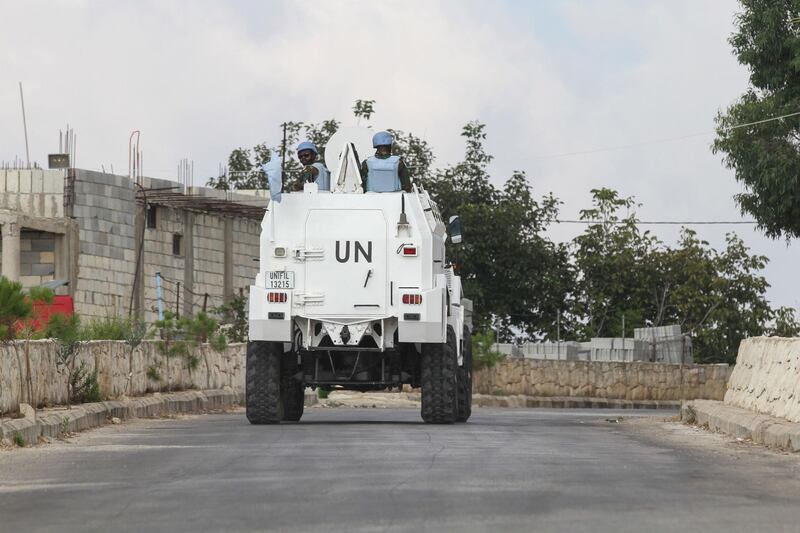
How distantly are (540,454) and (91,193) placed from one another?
35040 mm

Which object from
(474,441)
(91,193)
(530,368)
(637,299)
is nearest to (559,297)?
(637,299)

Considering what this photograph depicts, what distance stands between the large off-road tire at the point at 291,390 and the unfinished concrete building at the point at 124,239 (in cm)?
1997

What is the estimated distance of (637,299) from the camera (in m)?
60.0

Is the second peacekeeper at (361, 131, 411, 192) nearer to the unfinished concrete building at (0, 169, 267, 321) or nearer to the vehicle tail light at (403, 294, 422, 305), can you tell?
the vehicle tail light at (403, 294, 422, 305)

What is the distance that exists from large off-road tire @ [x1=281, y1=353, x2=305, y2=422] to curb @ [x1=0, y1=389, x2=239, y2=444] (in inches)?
84.7

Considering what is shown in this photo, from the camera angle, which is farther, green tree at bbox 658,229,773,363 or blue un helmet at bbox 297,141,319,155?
green tree at bbox 658,229,773,363

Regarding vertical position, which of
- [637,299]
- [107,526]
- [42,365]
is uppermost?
[637,299]

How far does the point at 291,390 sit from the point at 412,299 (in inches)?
108

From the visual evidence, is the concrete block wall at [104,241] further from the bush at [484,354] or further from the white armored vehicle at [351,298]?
the white armored vehicle at [351,298]

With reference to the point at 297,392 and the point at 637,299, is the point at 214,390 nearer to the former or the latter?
the point at 297,392

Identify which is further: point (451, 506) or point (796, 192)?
point (796, 192)

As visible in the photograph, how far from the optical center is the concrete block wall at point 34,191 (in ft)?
151

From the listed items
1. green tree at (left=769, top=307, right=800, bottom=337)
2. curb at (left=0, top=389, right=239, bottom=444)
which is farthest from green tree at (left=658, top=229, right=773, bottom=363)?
curb at (left=0, top=389, right=239, bottom=444)

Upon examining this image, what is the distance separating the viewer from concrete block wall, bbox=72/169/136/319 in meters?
46.8
